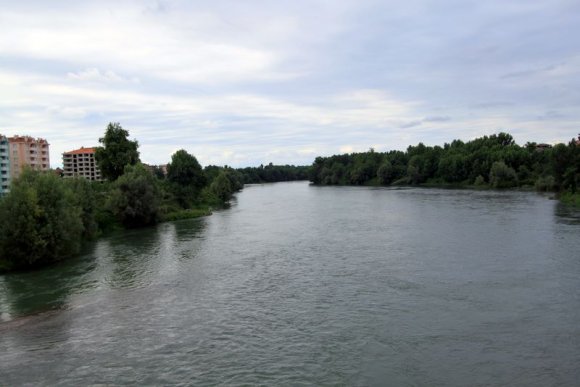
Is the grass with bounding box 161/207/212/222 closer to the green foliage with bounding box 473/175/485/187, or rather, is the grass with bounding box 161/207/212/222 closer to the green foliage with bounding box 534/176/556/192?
the green foliage with bounding box 534/176/556/192

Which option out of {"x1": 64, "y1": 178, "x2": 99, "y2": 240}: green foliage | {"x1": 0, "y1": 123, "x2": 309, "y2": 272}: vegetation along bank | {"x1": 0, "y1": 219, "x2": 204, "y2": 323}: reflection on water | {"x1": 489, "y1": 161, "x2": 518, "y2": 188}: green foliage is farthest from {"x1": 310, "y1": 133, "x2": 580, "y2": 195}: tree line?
{"x1": 64, "y1": 178, "x2": 99, "y2": 240}: green foliage

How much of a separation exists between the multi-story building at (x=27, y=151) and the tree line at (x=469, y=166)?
7465 centimetres

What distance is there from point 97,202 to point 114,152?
1469cm

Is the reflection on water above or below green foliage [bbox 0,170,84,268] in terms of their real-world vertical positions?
below

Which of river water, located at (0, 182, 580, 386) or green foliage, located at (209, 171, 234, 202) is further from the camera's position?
green foliage, located at (209, 171, 234, 202)

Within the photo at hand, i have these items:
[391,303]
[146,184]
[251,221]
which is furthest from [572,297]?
[146,184]

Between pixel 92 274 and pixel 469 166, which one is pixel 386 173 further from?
pixel 92 274

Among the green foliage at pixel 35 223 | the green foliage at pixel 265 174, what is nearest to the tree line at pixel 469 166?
the green foliage at pixel 265 174

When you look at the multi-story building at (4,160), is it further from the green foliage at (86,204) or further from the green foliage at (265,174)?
the green foliage at (265,174)

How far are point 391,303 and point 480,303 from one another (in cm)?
330

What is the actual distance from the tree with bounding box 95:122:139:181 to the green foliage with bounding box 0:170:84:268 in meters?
29.8

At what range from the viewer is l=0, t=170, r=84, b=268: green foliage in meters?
27.1

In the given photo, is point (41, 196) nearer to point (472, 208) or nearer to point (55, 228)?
point (55, 228)

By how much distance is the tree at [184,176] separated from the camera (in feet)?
206
